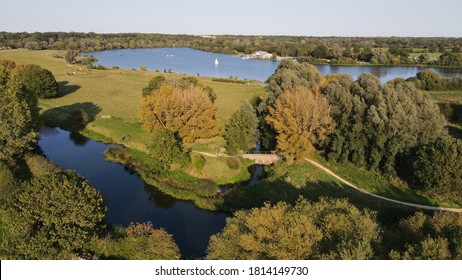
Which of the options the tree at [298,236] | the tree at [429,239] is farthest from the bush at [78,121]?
the tree at [429,239]

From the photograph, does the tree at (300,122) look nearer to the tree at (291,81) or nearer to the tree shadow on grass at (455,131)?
the tree at (291,81)

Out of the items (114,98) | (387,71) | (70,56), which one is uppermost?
(70,56)

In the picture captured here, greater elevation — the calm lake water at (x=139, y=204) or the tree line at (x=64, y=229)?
the tree line at (x=64, y=229)

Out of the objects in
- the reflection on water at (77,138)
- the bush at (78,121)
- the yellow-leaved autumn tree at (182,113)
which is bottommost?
the reflection on water at (77,138)

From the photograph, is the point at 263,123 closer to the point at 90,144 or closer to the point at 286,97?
the point at 286,97

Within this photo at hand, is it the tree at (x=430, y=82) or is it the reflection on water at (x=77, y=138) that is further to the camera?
the tree at (x=430, y=82)

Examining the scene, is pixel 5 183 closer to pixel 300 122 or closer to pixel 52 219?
pixel 52 219

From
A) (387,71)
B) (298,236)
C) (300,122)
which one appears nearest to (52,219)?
(298,236)

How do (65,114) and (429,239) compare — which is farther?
(65,114)

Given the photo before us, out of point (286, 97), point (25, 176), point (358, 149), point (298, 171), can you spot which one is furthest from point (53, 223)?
point (358, 149)
